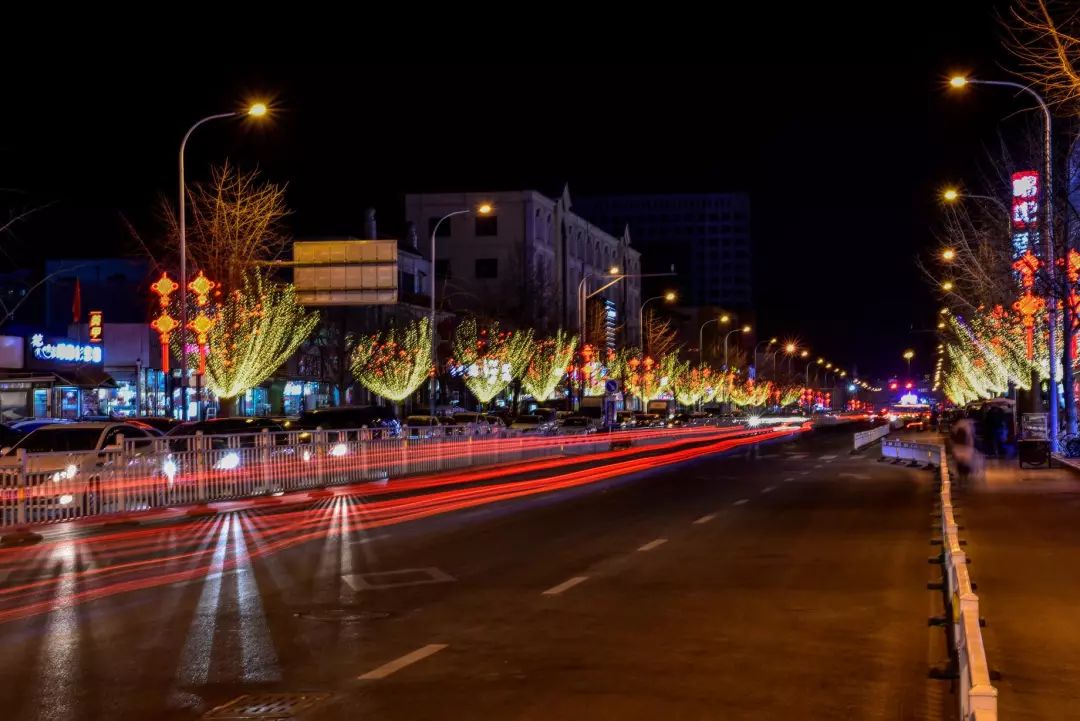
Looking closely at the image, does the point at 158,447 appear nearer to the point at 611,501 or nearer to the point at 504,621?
the point at 611,501

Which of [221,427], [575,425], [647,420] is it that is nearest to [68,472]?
[221,427]

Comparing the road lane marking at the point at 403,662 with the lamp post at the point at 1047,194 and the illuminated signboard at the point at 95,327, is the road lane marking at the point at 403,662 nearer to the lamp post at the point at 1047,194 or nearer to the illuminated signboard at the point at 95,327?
the lamp post at the point at 1047,194

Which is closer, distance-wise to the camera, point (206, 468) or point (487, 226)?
point (206, 468)

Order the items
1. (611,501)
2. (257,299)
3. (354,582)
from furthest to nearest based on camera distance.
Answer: (257,299)
(611,501)
(354,582)

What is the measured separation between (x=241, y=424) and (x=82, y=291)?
3032 cm

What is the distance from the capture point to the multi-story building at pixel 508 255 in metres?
89.8

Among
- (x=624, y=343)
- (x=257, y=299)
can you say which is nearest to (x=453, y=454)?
(x=257, y=299)

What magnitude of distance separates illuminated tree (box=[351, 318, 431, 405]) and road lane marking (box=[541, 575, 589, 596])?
161ft

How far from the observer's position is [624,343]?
11350 cm

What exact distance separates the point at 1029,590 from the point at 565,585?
486cm

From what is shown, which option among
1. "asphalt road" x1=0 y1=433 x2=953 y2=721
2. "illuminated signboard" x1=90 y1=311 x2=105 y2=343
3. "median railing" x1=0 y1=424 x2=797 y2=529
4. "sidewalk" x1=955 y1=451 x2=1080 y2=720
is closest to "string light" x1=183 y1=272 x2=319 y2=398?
"median railing" x1=0 y1=424 x2=797 y2=529

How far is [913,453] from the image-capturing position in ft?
144

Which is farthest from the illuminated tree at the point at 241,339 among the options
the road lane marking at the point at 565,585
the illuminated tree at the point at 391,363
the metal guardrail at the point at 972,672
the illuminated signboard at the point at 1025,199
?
the metal guardrail at the point at 972,672

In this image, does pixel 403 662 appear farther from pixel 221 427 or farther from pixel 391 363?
pixel 391 363
